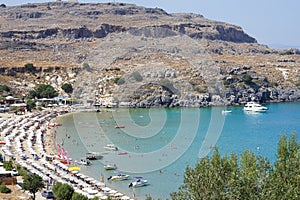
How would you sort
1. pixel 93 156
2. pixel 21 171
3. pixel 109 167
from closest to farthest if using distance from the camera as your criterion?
pixel 21 171, pixel 109 167, pixel 93 156

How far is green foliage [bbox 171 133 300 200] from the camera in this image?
14266 mm

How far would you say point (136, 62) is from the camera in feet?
270

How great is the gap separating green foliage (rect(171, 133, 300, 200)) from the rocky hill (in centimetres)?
5237

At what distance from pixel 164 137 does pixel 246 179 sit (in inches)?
1192

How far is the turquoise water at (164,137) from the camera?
30.8 metres

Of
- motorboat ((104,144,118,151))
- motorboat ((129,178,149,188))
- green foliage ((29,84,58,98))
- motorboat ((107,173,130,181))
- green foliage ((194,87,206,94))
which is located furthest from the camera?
green foliage ((194,87,206,94))

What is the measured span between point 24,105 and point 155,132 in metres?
19.1

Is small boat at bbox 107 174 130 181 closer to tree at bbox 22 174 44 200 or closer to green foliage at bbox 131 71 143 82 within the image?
tree at bbox 22 174 44 200

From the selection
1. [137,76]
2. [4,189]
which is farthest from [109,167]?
[137,76]

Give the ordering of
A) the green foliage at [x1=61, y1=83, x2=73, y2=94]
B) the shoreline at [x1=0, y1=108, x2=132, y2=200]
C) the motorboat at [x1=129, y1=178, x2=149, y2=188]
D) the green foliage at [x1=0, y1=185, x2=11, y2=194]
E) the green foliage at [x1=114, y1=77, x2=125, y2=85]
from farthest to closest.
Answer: the green foliage at [x1=114, y1=77, x2=125, y2=85], the green foliage at [x1=61, y1=83, x2=73, y2=94], the motorboat at [x1=129, y1=178, x2=149, y2=188], the shoreline at [x1=0, y1=108, x2=132, y2=200], the green foliage at [x1=0, y1=185, x2=11, y2=194]

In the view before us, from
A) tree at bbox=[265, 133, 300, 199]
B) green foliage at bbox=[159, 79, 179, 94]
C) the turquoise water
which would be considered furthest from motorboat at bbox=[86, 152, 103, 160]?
green foliage at bbox=[159, 79, 179, 94]

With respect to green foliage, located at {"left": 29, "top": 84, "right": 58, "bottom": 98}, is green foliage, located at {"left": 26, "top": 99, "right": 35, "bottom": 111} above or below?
below

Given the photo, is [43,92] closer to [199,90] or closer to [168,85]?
[168,85]

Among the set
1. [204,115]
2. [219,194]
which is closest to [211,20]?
[204,115]
